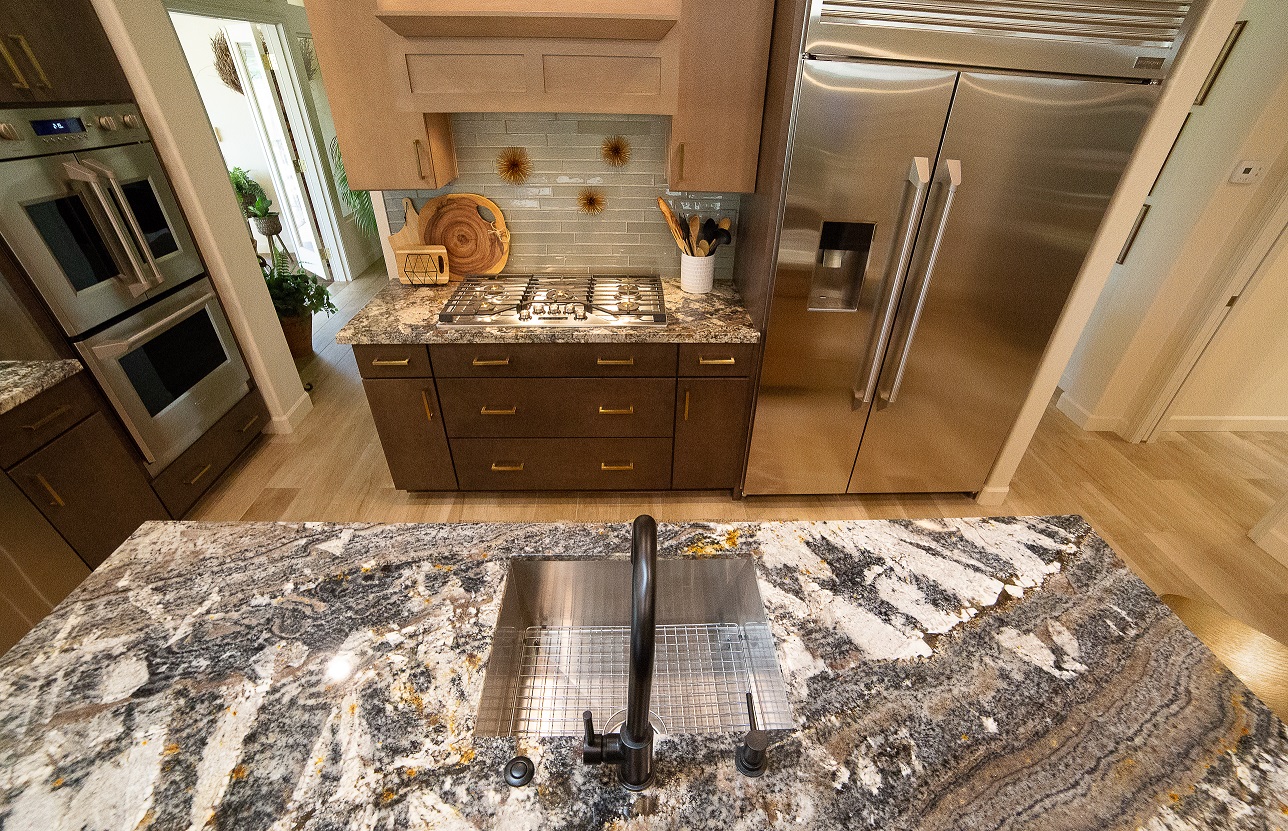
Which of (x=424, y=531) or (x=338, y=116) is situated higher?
(x=338, y=116)

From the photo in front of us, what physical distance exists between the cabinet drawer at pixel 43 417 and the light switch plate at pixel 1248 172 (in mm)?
4715

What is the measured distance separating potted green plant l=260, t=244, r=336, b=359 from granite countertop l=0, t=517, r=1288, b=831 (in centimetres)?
296

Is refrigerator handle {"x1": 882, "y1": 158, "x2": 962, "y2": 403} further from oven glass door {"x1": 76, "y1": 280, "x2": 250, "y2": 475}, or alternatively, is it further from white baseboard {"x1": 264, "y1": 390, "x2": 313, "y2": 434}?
white baseboard {"x1": 264, "y1": 390, "x2": 313, "y2": 434}

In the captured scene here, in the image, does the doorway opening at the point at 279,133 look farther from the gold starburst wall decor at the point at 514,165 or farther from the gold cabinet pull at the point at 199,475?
the gold starburst wall decor at the point at 514,165

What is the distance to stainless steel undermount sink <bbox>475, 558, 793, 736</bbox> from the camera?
89 centimetres

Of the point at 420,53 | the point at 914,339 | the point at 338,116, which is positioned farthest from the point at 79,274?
the point at 914,339

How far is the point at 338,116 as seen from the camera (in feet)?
6.23

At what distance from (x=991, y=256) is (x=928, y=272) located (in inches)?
9.6

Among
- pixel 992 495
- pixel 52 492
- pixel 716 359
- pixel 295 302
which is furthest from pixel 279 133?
pixel 992 495

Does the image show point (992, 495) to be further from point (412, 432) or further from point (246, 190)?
point (246, 190)

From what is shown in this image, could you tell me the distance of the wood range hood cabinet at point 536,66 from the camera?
1694 millimetres

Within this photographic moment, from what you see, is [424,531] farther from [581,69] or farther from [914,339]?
[914,339]

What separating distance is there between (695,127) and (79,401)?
2323 millimetres

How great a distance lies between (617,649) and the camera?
1.00 m
